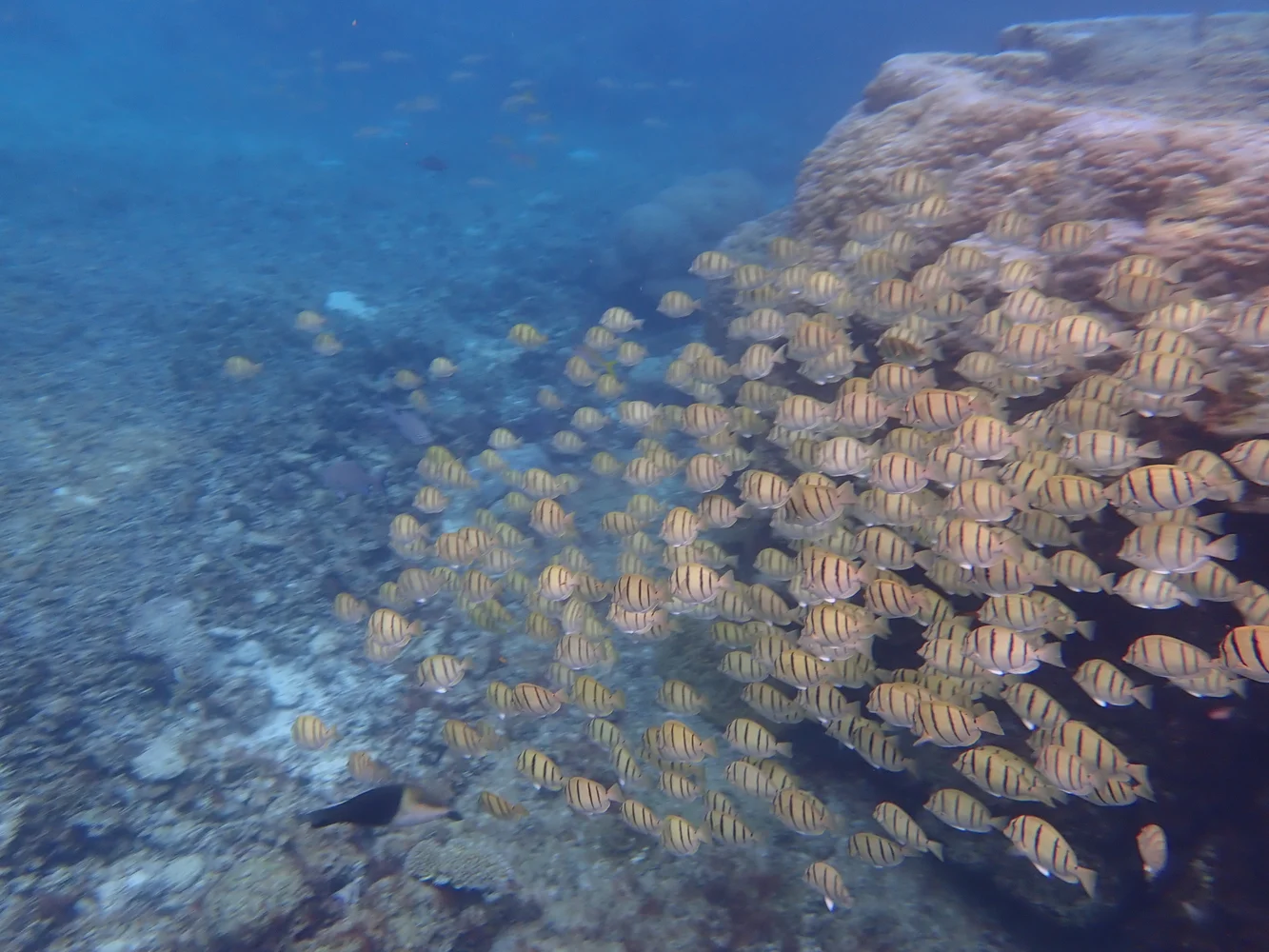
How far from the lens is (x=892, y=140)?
739 cm

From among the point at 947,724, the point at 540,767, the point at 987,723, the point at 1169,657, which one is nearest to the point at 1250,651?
the point at 1169,657

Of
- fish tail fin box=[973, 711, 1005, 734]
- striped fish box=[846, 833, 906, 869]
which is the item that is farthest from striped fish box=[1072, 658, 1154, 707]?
striped fish box=[846, 833, 906, 869]

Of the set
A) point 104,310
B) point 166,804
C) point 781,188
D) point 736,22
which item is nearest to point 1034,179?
point 166,804

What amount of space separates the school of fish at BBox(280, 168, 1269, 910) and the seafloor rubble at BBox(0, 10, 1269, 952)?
0.35m

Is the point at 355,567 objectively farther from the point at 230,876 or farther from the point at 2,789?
the point at 230,876

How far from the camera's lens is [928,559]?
4.10 m

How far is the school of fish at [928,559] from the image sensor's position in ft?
11.2

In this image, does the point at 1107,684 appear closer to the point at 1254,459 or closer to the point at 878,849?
the point at 1254,459

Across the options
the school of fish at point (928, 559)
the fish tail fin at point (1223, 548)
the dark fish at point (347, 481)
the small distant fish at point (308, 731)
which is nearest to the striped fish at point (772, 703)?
the school of fish at point (928, 559)

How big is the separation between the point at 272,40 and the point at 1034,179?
74291mm

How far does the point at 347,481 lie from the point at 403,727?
4137 millimetres

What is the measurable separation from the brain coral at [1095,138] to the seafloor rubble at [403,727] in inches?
1.2

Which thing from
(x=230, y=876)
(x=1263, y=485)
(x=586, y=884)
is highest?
(x=1263, y=485)

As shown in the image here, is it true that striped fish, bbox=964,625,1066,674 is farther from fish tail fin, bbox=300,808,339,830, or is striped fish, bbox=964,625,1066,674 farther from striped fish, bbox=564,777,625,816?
fish tail fin, bbox=300,808,339,830
